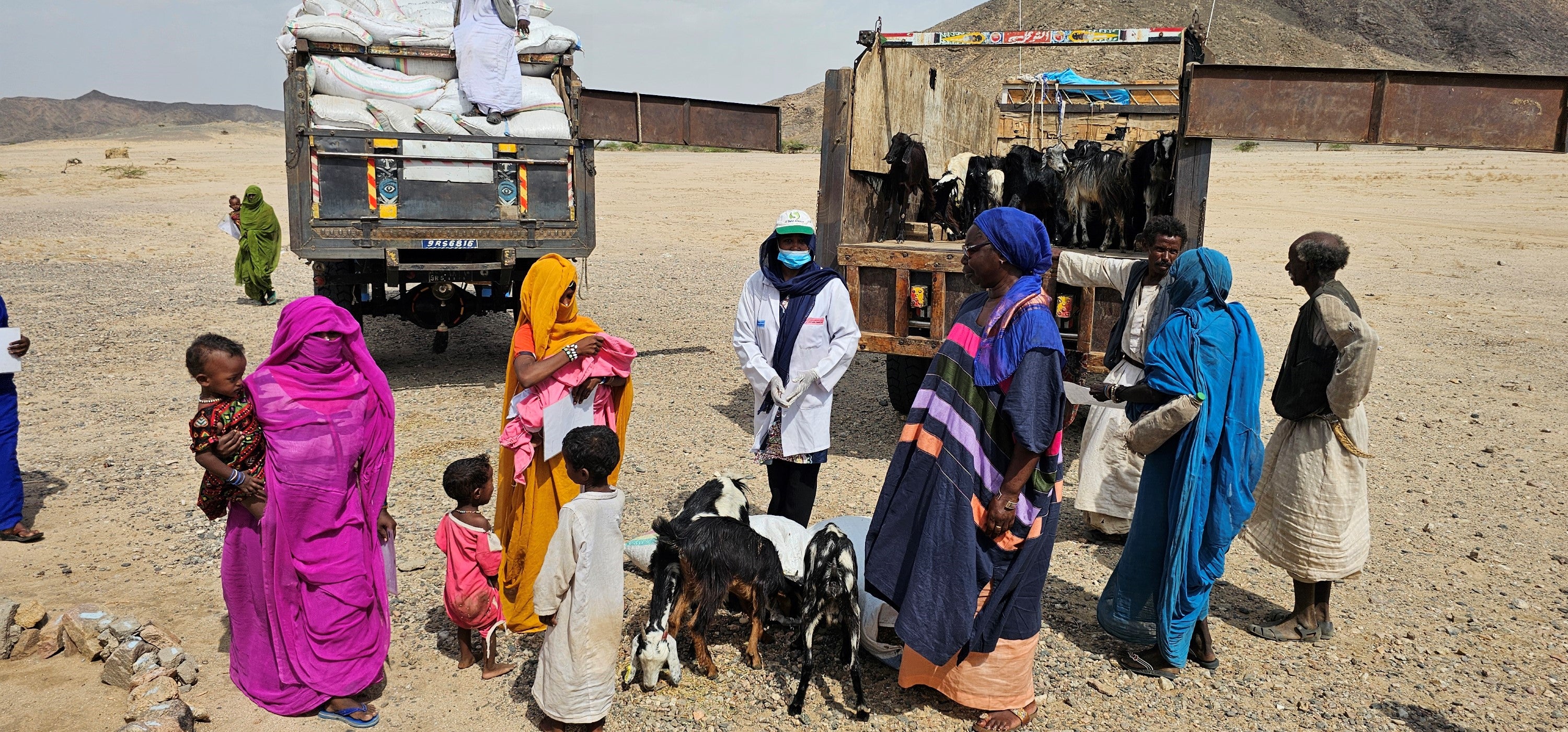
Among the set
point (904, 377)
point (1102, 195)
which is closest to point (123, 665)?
point (904, 377)

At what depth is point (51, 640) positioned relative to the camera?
3.57 metres

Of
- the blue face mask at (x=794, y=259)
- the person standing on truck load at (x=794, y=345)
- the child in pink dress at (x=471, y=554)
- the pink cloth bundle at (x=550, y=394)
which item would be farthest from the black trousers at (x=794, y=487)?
the child in pink dress at (x=471, y=554)

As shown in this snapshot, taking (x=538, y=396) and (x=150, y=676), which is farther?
(x=538, y=396)

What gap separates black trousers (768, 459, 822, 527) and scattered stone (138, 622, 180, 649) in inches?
95.9

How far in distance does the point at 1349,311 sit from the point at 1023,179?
3958mm

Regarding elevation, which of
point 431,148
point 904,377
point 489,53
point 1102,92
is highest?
point 1102,92

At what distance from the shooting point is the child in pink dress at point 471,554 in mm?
3369

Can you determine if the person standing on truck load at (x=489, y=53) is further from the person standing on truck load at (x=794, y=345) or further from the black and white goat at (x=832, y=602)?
the black and white goat at (x=832, y=602)

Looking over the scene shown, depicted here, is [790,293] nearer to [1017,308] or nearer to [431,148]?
[1017,308]

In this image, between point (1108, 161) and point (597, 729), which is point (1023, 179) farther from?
point (597, 729)

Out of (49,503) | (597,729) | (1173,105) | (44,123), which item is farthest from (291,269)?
(44,123)

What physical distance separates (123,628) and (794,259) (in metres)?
3.00

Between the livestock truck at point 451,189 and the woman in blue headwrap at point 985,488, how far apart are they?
207 inches

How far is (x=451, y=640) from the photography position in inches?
151
